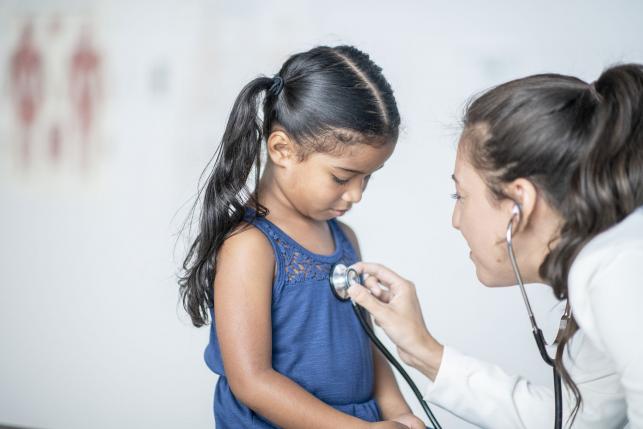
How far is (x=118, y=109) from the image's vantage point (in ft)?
7.53

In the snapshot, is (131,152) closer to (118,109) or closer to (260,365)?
(118,109)

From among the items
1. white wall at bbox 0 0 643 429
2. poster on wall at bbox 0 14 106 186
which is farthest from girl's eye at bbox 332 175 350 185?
poster on wall at bbox 0 14 106 186

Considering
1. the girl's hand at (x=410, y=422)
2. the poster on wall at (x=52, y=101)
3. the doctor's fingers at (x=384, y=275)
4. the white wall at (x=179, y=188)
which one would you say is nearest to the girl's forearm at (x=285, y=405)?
the girl's hand at (x=410, y=422)

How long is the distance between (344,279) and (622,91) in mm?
552

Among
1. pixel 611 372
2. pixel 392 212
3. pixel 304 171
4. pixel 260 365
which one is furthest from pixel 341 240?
pixel 392 212

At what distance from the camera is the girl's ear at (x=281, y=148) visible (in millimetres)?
1249

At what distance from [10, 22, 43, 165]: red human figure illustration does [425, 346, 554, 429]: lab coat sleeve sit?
1.80m

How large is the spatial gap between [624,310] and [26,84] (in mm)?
2177

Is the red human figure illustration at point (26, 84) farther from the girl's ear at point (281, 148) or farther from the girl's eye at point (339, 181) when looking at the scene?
the girl's eye at point (339, 181)

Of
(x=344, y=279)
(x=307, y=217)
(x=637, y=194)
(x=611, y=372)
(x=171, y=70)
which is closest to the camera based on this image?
(x=637, y=194)

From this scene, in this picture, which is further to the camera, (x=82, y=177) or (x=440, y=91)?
(x=82, y=177)

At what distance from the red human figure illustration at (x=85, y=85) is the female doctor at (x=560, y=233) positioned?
1488 mm

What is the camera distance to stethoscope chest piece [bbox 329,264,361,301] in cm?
123

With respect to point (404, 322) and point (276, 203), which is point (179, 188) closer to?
point (276, 203)
